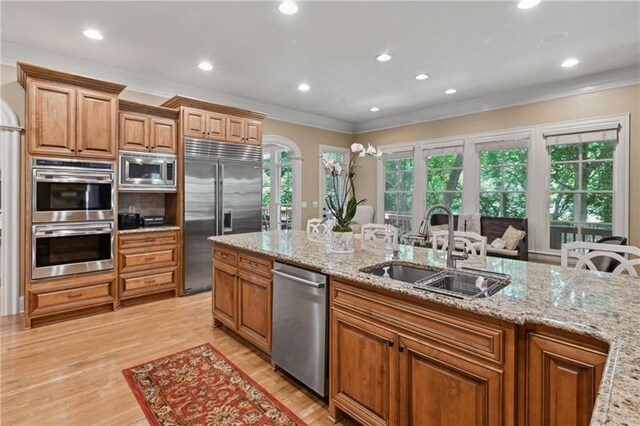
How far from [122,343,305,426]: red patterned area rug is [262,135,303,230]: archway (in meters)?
4.00

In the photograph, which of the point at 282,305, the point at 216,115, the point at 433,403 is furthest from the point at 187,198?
the point at 433,403

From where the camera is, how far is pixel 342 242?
244 centimetres

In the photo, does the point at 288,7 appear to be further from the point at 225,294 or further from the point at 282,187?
the point at 282,187

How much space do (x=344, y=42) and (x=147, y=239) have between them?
10.7ft

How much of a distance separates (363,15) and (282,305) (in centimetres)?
255

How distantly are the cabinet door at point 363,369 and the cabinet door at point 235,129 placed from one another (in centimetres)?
354

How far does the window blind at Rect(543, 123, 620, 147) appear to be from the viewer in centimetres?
416

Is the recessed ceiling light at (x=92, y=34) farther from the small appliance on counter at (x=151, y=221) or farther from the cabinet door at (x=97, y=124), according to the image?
the small appliance on counter at (x=151, y=221)

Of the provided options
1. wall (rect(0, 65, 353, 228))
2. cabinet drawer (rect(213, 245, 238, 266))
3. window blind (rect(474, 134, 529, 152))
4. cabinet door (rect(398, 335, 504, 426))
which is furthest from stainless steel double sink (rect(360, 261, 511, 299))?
wall (rect(0, 65, 353, 228))

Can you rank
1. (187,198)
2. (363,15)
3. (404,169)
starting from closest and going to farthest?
(363,15) < (187,198) < (404,169)

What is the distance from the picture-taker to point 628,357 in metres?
0.91

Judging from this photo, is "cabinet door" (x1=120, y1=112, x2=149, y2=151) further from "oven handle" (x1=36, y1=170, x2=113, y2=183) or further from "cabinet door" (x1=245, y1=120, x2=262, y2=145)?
"cabinet door" (x1=245, y1=120, x2=262, y2=145)

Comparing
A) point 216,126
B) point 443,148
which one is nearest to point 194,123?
point 216,126

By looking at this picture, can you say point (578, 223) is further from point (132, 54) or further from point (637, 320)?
point (132, 54)
